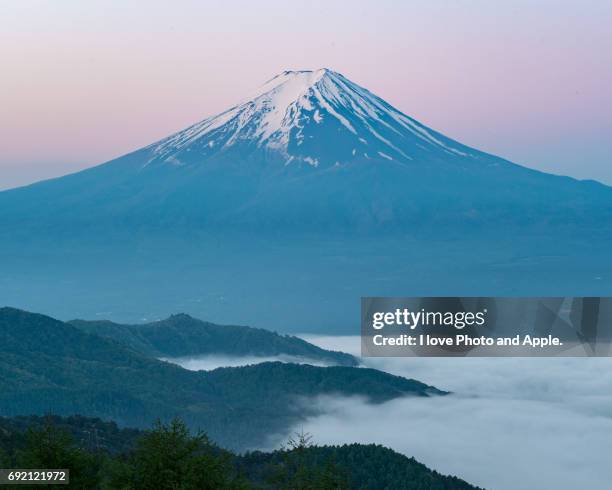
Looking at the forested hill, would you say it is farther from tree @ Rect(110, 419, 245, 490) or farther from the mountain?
tree @ Rect(110, 419, 245, 490)

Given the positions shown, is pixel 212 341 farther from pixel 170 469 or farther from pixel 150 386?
pixel 170 469

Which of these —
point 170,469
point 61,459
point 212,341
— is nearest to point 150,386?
point 212,341

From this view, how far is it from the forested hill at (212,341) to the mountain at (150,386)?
77.7 feet

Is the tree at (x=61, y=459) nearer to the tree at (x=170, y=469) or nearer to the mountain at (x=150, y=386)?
the tree at (x=170, y=469)

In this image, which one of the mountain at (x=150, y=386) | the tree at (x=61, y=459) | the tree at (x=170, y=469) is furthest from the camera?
the mountain at (x=150, y=386)

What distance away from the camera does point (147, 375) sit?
120938mm

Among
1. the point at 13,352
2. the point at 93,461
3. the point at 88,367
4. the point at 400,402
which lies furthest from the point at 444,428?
the point at 93,461

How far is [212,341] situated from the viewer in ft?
524

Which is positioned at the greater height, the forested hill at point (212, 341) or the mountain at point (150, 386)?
the forested hill at point (212, 341)

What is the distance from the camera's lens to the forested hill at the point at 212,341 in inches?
6097

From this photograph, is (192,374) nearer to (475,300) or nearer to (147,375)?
(147,375)

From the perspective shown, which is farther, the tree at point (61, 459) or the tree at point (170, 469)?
the tree at point (61, 459)

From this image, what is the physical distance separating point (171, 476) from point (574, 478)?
285 ft

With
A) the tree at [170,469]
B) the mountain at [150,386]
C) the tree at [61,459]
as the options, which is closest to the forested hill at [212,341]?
the mountain at [150,386]
